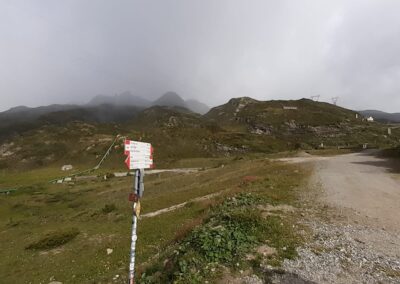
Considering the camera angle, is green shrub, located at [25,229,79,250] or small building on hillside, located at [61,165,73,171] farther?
small building on hillside, located at [61,165,73,171]

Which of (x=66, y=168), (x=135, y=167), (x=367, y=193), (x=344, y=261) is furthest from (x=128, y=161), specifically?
(x=66, y=168)

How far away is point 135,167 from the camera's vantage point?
1242 cm

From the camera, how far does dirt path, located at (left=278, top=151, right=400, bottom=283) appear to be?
13.0 meters

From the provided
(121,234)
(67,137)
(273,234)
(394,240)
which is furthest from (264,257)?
(67,137)

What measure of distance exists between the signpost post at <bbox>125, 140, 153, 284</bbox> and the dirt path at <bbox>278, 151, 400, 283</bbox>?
6.13m

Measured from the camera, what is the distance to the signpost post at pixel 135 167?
488 inches

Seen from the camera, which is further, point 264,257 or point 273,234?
point 273,234

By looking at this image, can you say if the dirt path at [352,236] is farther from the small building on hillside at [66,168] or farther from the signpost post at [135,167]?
the small building on hillside at [66,168]

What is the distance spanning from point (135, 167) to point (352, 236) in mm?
11683

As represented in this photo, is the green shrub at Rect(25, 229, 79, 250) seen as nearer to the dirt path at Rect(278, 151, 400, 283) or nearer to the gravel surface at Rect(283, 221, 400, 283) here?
the dirt path at Rect(278, 151, 400, 283)

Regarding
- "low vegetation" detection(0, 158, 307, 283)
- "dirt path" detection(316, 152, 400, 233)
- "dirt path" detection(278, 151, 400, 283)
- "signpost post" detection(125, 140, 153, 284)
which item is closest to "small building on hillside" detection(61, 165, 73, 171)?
"low vegetation" detection(0, 158, 307, 283)

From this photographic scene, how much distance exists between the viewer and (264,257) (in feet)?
46.5

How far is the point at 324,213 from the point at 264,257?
29.0 ft

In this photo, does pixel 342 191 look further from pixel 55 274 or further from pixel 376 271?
pixel 55 274
